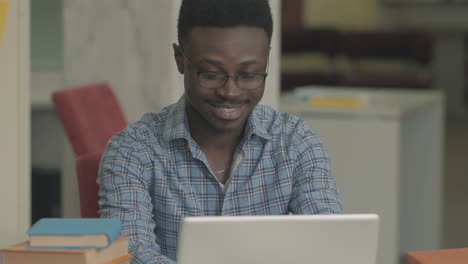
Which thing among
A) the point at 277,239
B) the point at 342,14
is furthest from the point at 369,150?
the point at 342,14

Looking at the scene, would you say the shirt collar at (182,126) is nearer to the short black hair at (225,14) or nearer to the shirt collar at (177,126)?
the shirt collar at (177,126)

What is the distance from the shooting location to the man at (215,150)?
1903 millimetres

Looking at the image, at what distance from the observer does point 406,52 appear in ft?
32.1

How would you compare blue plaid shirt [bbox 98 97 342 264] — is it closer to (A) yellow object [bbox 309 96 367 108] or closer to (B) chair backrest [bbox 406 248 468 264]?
(B) chair backrest [bbox 406 248 468 264]

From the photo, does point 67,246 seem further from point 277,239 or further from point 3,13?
point 3,13

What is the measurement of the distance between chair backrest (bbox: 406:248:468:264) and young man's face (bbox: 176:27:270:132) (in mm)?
449

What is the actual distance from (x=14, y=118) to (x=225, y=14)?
24.6 inches

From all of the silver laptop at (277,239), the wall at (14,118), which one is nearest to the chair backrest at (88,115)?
the wall at (14,118)

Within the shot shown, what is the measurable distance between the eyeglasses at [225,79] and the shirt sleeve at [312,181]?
9.2 inches

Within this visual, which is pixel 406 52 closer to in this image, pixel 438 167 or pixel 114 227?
pixel 438 167

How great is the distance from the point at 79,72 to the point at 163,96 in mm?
408

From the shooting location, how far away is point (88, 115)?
9.77 ft

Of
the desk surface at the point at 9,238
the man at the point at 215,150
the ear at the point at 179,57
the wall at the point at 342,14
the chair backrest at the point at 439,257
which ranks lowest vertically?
the desk surface at the point at 9,238

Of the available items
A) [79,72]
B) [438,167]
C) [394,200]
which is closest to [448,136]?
[438,167]
